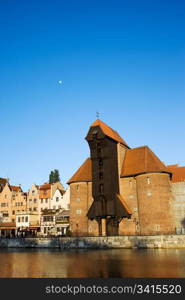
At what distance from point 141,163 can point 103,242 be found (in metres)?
15.0

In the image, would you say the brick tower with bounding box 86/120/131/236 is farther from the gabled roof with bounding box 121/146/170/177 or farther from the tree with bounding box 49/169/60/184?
the tree with bounding box 49/169/60/184

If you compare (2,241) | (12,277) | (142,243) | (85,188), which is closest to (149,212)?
(142,243)

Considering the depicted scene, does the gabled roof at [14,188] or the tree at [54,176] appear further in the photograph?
the tree at [54,176]

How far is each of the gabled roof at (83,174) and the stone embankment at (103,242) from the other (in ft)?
37.7

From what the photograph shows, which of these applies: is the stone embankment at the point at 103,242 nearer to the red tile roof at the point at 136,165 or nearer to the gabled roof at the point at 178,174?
the red tile roof at the point at 136,165

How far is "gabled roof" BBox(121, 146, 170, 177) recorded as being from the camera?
50.1m

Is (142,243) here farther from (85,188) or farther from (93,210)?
(85,188)

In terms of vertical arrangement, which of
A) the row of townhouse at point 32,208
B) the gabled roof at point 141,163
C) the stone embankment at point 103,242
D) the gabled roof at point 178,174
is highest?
the gabled roof at point 141,163

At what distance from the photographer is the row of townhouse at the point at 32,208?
65500mm

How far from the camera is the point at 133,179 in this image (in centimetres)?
5153

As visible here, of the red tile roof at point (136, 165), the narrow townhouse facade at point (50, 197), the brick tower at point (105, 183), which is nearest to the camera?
the brick tower at point (105, 183)

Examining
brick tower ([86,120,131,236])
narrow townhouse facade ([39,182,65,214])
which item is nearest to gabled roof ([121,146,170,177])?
brick tower ([86,120,131,236])

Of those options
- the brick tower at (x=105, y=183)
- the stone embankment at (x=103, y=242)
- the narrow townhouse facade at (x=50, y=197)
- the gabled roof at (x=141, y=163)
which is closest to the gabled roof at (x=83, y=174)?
the brick tower at (x=105, y=183)

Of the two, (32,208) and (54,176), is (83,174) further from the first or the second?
(54,176)
